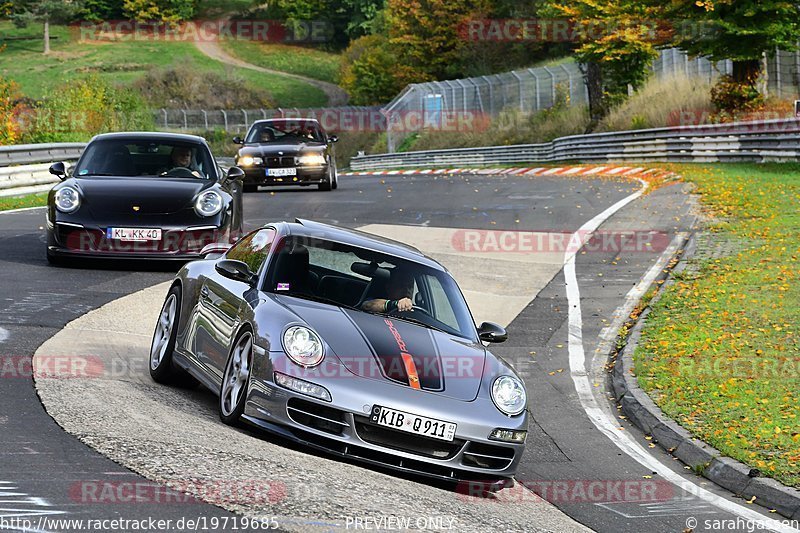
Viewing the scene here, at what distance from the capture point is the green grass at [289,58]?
125688 millimetres

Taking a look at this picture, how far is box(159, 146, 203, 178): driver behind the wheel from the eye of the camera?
1538cm

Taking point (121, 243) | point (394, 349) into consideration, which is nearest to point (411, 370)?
point (394, 349)

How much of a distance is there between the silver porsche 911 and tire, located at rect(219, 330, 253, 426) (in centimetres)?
1

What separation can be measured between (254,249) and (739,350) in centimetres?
519

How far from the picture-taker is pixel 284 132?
29109 mm

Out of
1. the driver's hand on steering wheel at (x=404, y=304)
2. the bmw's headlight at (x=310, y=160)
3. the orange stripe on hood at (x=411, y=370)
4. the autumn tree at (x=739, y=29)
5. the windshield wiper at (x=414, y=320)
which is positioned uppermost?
the autumn tree at (x=739, y=29)

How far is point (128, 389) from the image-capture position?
8734mm

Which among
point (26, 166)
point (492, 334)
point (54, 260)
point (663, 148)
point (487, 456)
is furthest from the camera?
point (663, 148)

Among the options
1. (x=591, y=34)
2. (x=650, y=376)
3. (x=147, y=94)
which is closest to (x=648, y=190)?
(x=650, y=376)

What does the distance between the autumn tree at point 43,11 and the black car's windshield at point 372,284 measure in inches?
4614

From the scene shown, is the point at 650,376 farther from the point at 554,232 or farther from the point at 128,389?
the point at 554,232

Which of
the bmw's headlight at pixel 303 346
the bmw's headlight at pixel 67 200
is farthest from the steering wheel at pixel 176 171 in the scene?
the bmw's headlight at pixel 303 346

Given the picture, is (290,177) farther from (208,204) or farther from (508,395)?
(508,395)

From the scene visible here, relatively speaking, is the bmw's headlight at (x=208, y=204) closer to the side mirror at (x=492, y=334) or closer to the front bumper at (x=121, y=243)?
the front bumper at (x=121, y=243)
